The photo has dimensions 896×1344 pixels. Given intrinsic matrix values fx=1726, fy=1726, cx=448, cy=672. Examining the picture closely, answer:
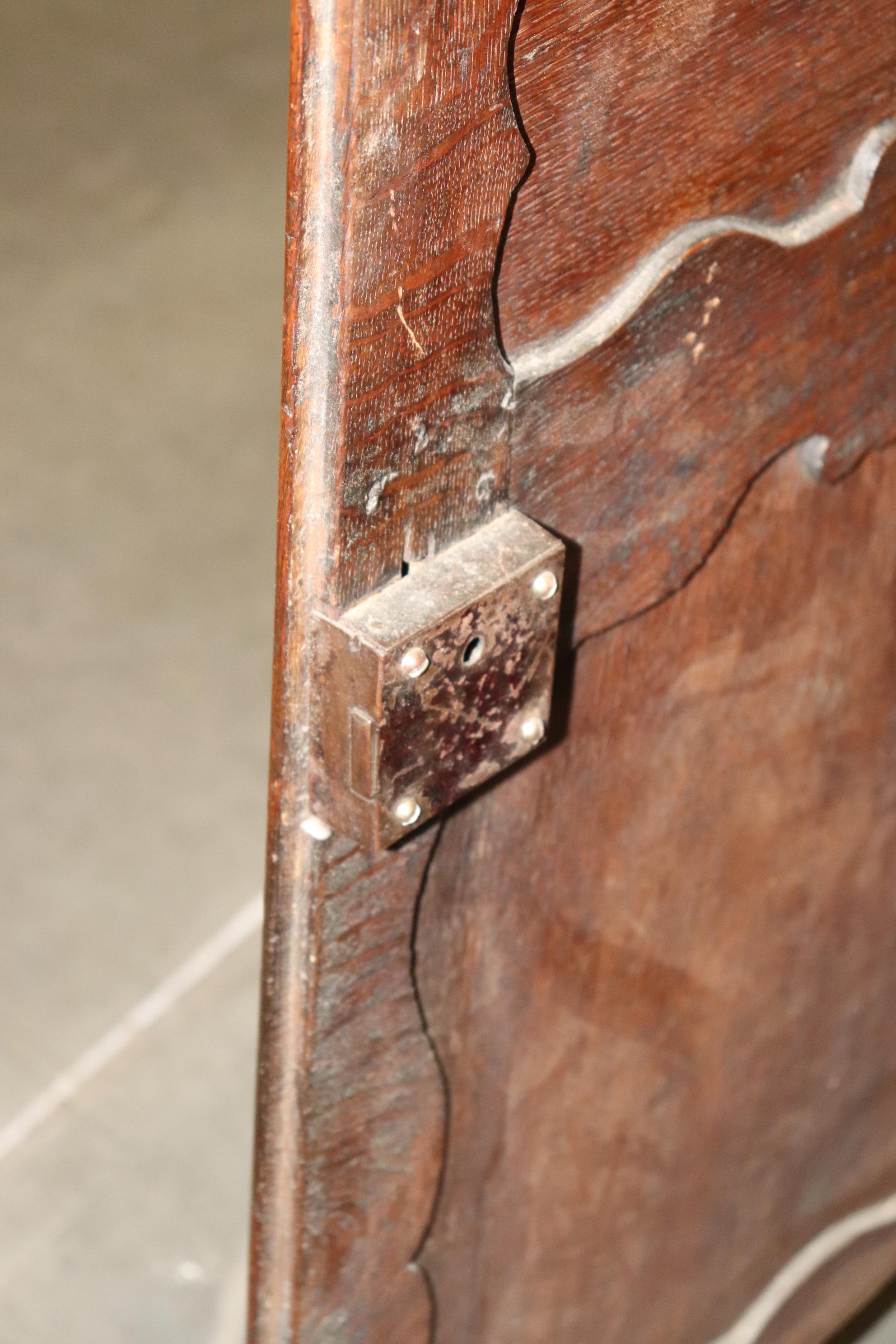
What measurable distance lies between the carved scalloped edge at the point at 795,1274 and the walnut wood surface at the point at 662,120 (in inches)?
34.0

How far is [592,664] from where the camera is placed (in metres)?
0.71

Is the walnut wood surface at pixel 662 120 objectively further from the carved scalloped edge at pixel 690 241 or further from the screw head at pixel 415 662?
the screw head at pixel 415 662

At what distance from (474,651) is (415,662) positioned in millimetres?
36

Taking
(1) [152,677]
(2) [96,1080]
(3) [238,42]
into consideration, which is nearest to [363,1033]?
(2) [96,1080]

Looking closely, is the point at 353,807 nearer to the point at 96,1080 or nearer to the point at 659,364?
the point at 659,364

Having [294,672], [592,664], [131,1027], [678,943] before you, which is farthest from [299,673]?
[131,1027]

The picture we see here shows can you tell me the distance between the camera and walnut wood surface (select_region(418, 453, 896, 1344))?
0.75 m

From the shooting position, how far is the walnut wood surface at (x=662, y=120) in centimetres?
53

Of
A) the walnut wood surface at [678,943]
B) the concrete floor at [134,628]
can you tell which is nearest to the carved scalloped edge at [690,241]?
the walnut wood surface at [678,943]

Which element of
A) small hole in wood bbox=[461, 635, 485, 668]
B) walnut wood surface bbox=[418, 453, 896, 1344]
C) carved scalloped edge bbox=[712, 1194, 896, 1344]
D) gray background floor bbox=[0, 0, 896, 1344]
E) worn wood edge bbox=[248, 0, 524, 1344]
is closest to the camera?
worn wood edge bbox=[248, 0, 524, 1344]

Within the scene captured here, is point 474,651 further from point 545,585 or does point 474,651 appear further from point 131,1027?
point 131,1027

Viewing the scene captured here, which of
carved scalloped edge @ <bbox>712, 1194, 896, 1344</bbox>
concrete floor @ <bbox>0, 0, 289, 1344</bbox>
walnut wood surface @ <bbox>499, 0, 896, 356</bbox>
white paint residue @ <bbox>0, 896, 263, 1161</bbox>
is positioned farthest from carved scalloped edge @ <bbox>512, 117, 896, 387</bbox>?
white paint residue @ <bbox>0, 896, 263, 1161</bbox>

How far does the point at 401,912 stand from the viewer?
0.68 meters

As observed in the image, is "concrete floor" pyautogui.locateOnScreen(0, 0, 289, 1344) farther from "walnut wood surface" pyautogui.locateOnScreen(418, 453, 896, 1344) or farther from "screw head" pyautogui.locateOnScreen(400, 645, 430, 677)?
"screw head" pyautogui.locateOnScreen(400, 645, 430, 677)
